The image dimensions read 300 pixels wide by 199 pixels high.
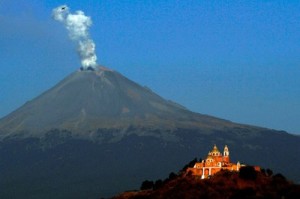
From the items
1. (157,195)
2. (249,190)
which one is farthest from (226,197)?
(157,195)

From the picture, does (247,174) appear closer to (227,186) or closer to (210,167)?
(227,186)

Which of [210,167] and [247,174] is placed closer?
[247,174]

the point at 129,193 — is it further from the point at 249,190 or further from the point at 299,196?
the point at 299,196

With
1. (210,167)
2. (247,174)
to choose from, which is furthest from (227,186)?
(210,167)

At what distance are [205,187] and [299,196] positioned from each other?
1583cm

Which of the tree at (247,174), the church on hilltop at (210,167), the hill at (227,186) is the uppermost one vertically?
the church on hilltop at (210,167)

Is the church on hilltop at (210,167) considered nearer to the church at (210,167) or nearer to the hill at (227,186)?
the church at (210,167)

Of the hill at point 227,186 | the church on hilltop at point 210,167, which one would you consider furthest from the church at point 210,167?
the hill at point 227,186

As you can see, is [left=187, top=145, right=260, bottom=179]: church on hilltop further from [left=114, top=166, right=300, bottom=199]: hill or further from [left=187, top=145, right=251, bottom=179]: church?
[left=114, top=166, right=300, bottom=199]: hill

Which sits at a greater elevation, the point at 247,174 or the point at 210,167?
the point at 210,167

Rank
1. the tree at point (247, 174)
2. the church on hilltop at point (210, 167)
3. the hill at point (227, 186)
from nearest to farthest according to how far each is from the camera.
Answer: the hill at point (227, 186) → the tree at point (247, 174) → the church on hilltop at point (210, 167)

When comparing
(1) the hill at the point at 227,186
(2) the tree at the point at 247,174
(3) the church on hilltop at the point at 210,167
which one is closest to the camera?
(1) the hill at the point at 227,186

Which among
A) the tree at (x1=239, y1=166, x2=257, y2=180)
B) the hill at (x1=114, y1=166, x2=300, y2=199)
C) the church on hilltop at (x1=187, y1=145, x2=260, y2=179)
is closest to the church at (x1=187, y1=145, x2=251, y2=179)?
the church on hilltop at (x1=187, y1=145, x2=260, y2=179)

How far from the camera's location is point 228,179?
333ft
